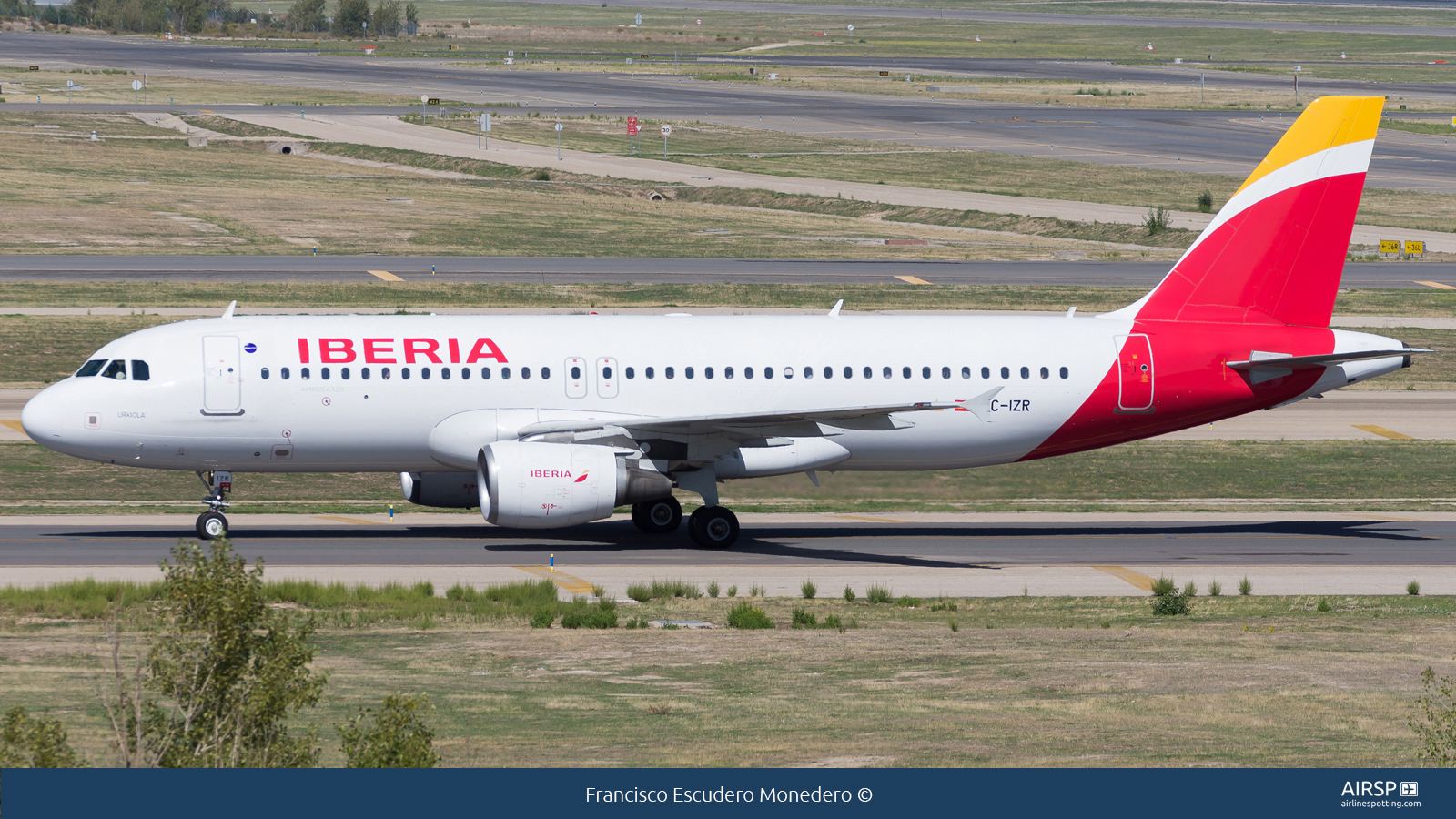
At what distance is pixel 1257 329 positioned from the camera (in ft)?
119

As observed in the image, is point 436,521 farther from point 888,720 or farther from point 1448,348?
point 1448,348

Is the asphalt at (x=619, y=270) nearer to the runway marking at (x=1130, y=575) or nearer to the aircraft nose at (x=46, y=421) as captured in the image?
the aircraft nose at (x=46, y=421)

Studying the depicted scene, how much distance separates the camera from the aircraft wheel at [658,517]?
3647cm

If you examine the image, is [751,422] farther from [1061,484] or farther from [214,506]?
[1061,484]

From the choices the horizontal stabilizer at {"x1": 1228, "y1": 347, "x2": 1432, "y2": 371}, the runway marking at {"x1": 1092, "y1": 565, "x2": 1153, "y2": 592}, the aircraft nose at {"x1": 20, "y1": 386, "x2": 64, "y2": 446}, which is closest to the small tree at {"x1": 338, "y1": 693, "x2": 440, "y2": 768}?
the runway marking at {"x1": 1092, "y1": 565, "x2": 1153, "y2": 592}

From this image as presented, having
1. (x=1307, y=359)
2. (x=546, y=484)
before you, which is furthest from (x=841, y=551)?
(x=1307, y=359)

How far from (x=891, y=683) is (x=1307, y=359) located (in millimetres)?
18035

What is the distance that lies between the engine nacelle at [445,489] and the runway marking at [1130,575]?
13.3 m

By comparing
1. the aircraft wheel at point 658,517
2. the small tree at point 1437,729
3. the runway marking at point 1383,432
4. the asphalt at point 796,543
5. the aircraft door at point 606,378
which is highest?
the aircraft door at point 606,378

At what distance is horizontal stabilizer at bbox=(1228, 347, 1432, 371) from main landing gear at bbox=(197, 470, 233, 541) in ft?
71.8

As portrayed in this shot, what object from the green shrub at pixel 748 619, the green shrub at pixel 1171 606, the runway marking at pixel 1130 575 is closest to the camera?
the green shrub at pixel 748 619

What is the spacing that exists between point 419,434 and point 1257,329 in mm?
18530

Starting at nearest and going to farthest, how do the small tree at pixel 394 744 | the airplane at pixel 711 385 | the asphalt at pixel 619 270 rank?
the small tree at pixel 394 744
the airplane at pixel 711 385
the asphalt at pixel 619 270

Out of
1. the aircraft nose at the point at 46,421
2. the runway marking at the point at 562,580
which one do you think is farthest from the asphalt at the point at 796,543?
the aircraft nose at the point at 46,421
